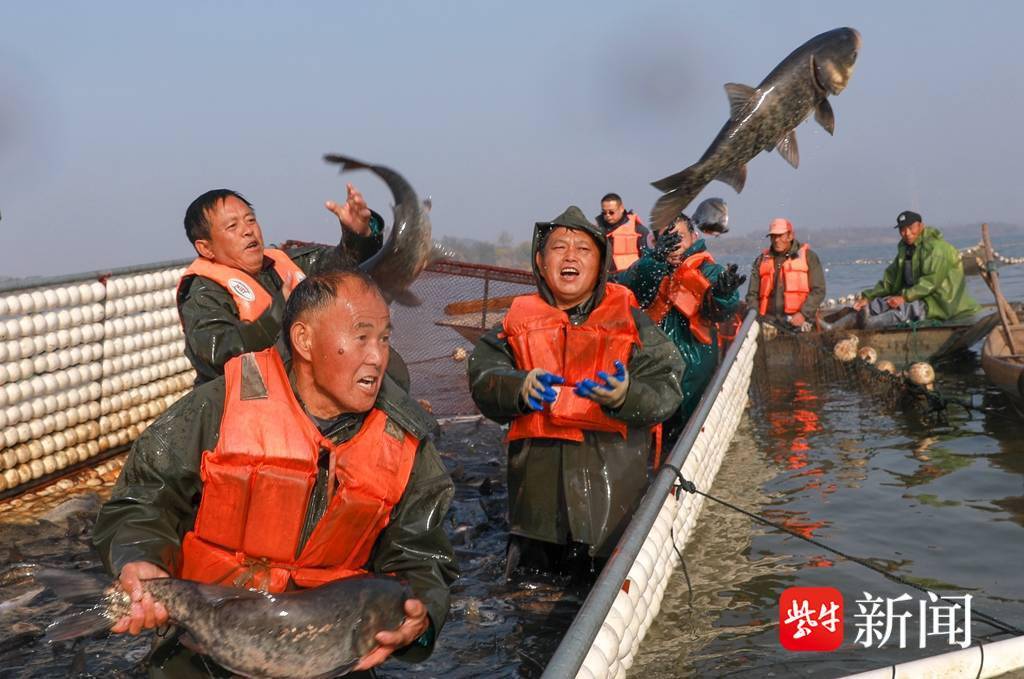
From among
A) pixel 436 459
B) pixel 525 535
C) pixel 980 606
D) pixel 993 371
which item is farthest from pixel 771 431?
pixel 436 459

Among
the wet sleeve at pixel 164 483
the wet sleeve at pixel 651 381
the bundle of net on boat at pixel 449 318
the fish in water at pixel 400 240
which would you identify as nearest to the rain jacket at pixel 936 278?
the bundle of net on boat at pixel 449 318

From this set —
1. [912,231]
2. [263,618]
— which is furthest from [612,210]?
[263,618]

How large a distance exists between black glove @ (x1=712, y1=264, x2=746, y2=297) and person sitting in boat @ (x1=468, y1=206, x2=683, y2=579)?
8.17ft

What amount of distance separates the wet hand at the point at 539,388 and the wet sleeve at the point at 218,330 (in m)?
1.30

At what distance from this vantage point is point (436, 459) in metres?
3.42

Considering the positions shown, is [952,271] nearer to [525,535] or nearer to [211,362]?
[525,535]

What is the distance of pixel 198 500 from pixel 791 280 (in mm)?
12714

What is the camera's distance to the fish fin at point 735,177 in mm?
6781

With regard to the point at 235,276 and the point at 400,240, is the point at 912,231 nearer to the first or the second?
the point at 400,240

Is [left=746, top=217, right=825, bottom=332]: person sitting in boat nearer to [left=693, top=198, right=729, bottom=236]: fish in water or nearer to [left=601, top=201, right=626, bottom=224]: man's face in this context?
[left=601, top=201, right=626, bottom=224]: man's face

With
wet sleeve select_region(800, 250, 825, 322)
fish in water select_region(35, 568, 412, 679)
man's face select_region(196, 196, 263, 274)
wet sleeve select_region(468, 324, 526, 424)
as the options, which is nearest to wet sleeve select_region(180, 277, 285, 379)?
man's face select_region(196, 196, 263, 274)

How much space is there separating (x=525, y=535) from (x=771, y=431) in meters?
6.29

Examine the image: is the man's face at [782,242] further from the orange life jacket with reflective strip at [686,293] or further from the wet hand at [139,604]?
the wet hand at [139,604]

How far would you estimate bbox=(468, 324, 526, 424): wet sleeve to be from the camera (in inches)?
200
